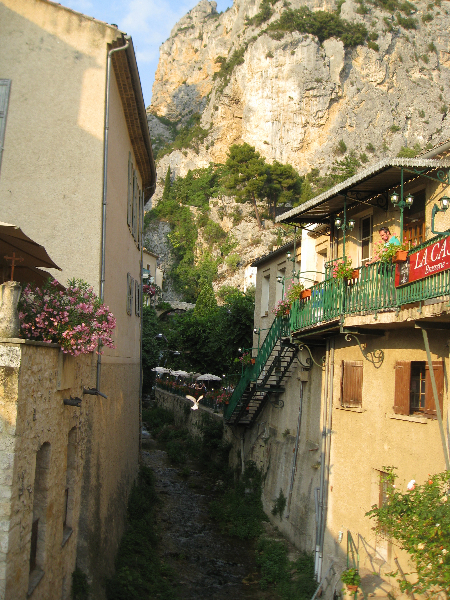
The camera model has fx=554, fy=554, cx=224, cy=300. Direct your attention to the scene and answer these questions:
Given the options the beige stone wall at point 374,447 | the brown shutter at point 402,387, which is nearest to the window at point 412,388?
the brown shutter at point 402,387

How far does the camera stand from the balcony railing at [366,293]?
8203mm

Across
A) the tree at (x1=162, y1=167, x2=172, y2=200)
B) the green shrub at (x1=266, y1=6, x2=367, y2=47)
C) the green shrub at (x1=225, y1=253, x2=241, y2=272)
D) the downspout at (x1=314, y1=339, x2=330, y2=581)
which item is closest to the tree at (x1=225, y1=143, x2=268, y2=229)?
the green shrub at (x1=225, y1=253, x2=241, y2=272)

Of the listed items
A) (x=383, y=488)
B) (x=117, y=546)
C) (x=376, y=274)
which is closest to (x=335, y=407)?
(x=383, y=488)

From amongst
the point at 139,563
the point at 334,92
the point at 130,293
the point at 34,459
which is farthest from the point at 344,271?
the point at 334,92

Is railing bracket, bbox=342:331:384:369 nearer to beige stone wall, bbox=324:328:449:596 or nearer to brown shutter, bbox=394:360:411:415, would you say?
beige stone wall, bbox=324:328:449:596

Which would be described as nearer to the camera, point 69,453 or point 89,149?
point 69,453

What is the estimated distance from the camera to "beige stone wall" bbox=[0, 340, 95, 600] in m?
5.83

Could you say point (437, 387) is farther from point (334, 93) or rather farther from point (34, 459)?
point (334, 93)

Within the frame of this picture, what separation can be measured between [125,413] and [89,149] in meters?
7.23

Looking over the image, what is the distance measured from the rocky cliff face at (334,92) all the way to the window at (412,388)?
61.9 meters

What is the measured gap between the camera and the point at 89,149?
10.8 m

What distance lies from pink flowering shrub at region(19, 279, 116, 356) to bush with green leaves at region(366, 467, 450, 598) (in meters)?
4.93

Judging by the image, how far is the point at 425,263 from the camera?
8.27 m

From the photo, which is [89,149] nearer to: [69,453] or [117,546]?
[69,453]
